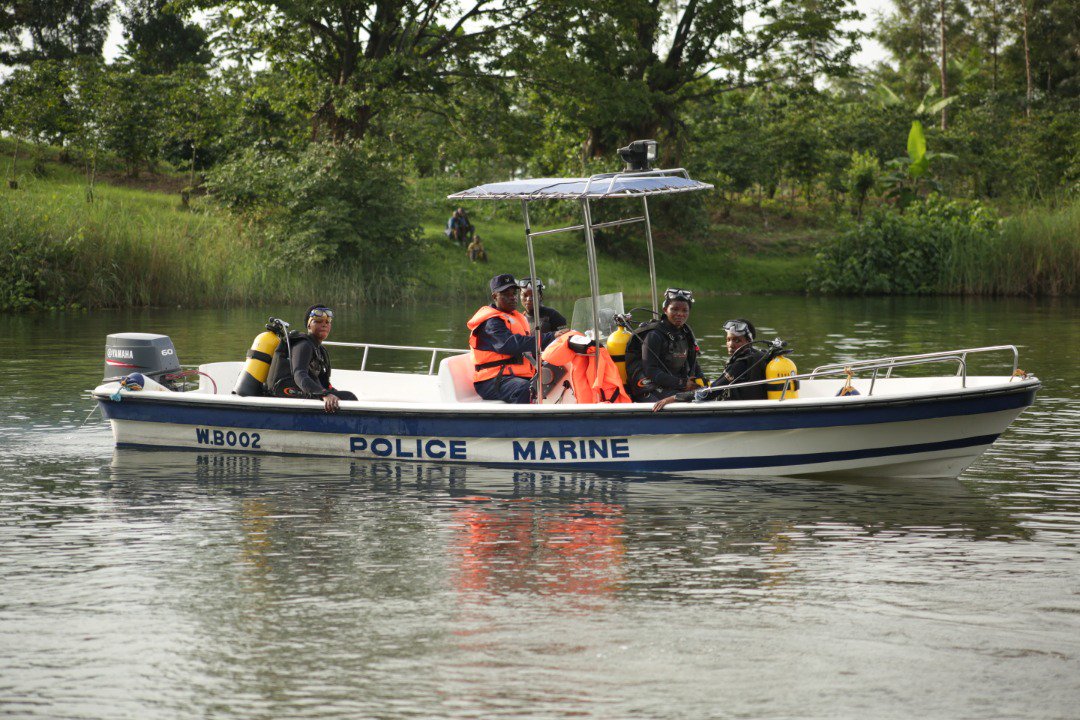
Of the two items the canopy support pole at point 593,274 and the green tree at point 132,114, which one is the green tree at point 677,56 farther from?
the canopy support pole at point 593,274

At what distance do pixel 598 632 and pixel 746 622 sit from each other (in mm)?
757

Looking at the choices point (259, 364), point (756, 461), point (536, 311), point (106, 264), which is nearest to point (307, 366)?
point (259, 364)

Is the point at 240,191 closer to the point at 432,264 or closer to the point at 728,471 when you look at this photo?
the point at 432,264

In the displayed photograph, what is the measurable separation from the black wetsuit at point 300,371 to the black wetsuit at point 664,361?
2.75 m

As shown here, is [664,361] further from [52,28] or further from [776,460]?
[52,28]

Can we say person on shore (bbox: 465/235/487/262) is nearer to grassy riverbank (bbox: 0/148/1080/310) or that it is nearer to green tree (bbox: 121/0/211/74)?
grassy riverbank (bbox: 0/148/1080/310)

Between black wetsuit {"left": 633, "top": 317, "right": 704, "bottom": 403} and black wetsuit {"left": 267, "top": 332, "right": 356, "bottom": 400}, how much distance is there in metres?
2.75

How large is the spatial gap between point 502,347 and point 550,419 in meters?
1.06

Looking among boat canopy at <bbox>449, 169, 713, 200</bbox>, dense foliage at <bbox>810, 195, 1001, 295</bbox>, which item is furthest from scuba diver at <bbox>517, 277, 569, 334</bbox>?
dense foliage at <bbox>810, 195, 1001, 295</bbox>

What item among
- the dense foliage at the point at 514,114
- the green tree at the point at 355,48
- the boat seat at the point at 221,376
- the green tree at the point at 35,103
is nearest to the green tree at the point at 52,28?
the dense foliage at the point at 514,114

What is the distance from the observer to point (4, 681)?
5660 mm

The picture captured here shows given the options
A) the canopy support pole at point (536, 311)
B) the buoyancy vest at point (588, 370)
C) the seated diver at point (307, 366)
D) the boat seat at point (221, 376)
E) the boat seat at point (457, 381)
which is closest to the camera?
the canopy support pole at point (536, 311)

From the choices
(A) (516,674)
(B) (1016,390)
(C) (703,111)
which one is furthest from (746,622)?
(C) (703,111)

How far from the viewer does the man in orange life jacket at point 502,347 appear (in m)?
11.1
